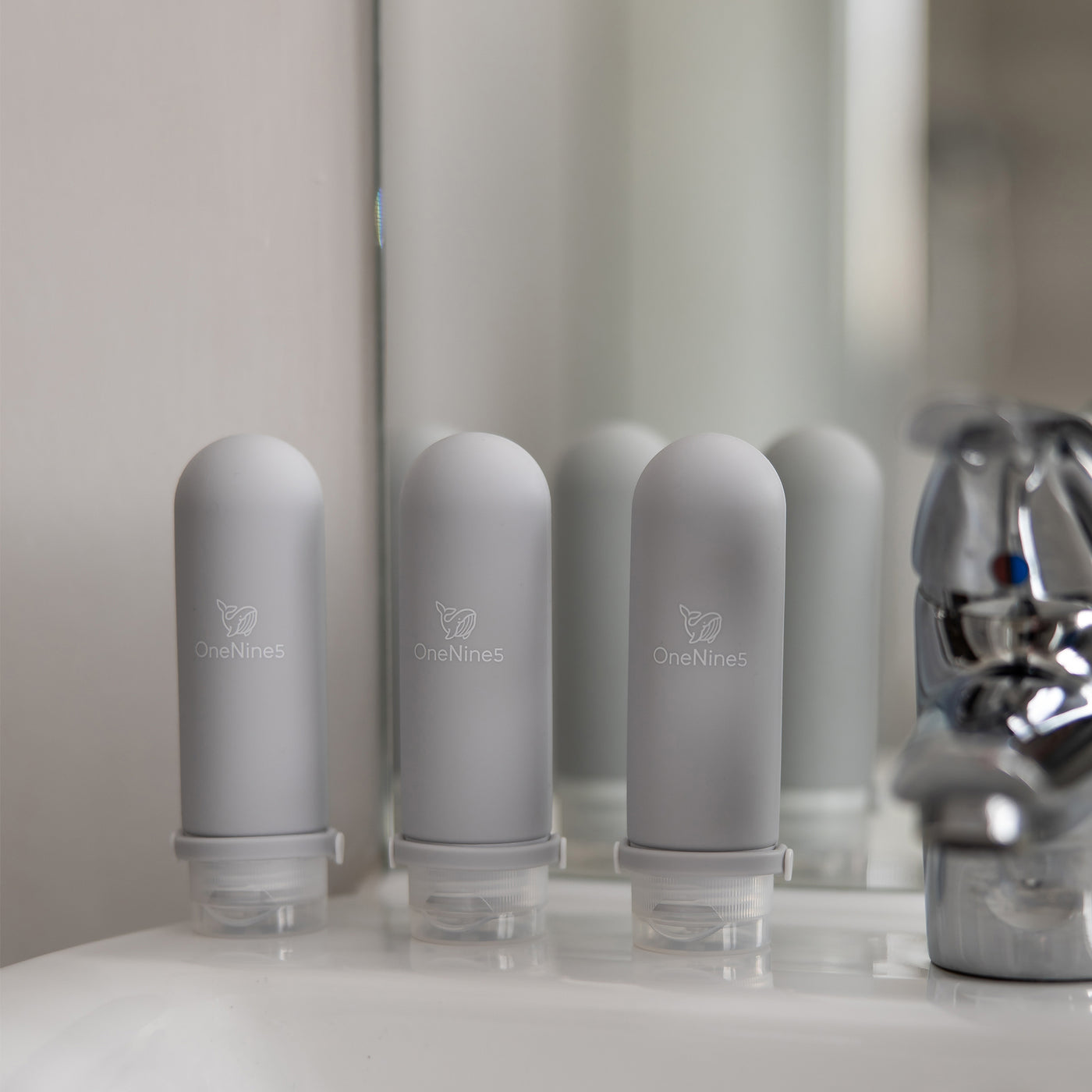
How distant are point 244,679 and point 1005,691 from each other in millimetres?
236

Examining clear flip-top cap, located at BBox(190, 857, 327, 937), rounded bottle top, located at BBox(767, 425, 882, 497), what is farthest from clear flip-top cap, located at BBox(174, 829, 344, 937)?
rounded bottle top, located at BBox(767, 425, 882, 497)

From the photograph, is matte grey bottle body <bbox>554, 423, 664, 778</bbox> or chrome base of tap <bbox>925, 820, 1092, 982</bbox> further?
matte grey bottle body <bbox>554, 423, 664, 778</bbox>

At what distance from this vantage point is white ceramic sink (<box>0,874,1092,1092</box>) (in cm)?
33

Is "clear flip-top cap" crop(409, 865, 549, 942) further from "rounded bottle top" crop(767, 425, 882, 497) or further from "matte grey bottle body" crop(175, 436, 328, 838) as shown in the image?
"rounded bottle top" crop(767, 425, 882, 497)

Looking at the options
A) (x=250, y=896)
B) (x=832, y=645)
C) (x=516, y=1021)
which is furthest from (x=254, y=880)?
(x=832, y=645)

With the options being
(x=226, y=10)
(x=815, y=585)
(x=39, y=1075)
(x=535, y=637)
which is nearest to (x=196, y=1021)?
(x=39, y=1075)

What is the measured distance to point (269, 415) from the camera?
20.2 inches

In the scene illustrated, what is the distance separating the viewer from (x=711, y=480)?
371 millimetres

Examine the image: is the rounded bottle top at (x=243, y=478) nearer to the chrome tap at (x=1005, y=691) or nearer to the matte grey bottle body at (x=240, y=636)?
the matte grey bottle body at (x=240, y=636)

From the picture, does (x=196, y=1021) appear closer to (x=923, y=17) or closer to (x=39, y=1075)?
(x=39, y=1075)

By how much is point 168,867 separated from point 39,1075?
17cm

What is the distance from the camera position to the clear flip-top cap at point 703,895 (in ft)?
1.22

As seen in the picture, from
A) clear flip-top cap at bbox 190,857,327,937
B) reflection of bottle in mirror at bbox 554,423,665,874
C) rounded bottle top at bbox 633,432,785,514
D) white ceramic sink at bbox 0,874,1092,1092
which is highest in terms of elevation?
rounded bottle top at bbox 633,432,785,514

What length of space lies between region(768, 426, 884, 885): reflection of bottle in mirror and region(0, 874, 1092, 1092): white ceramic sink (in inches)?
3.2
